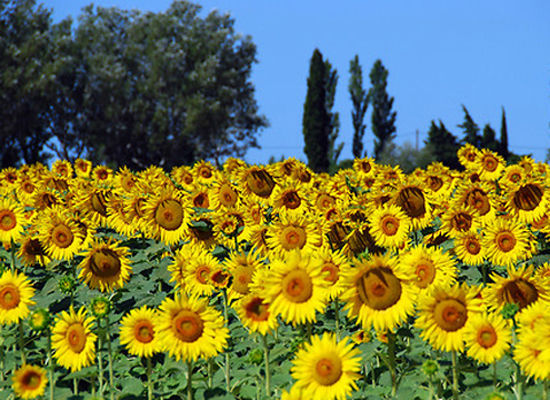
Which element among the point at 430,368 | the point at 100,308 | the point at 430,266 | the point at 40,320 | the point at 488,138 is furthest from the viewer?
the point at 488,138

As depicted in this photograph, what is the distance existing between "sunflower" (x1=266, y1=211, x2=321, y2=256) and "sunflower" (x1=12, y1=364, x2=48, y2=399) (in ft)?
8.46

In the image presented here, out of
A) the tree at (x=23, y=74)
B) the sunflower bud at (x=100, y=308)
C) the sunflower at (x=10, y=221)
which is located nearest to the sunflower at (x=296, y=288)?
the sunflower bud at (x=100, y=308)

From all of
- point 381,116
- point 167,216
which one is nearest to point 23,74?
point 381,116

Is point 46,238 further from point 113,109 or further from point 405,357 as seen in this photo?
point 113,109

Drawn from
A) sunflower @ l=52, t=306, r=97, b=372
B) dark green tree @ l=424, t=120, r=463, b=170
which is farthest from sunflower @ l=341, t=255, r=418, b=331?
dark green tree @ l=424, t=120, r=463, b=170

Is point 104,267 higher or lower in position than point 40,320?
higher

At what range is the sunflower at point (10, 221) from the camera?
7527 mm

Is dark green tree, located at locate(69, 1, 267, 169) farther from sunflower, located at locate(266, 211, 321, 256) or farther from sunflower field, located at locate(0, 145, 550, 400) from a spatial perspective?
sunflower, located at locate(266, 211, 321, 256)

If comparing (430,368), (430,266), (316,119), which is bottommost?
(430,368)

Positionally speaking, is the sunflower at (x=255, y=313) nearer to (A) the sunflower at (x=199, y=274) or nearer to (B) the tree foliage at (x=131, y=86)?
(A) the sunflower at (x=199, y=274)

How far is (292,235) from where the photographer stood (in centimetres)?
654

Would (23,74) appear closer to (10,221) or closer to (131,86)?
(131,86)

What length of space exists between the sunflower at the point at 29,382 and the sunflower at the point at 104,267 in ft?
5.78

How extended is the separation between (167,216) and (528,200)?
4.29 m
